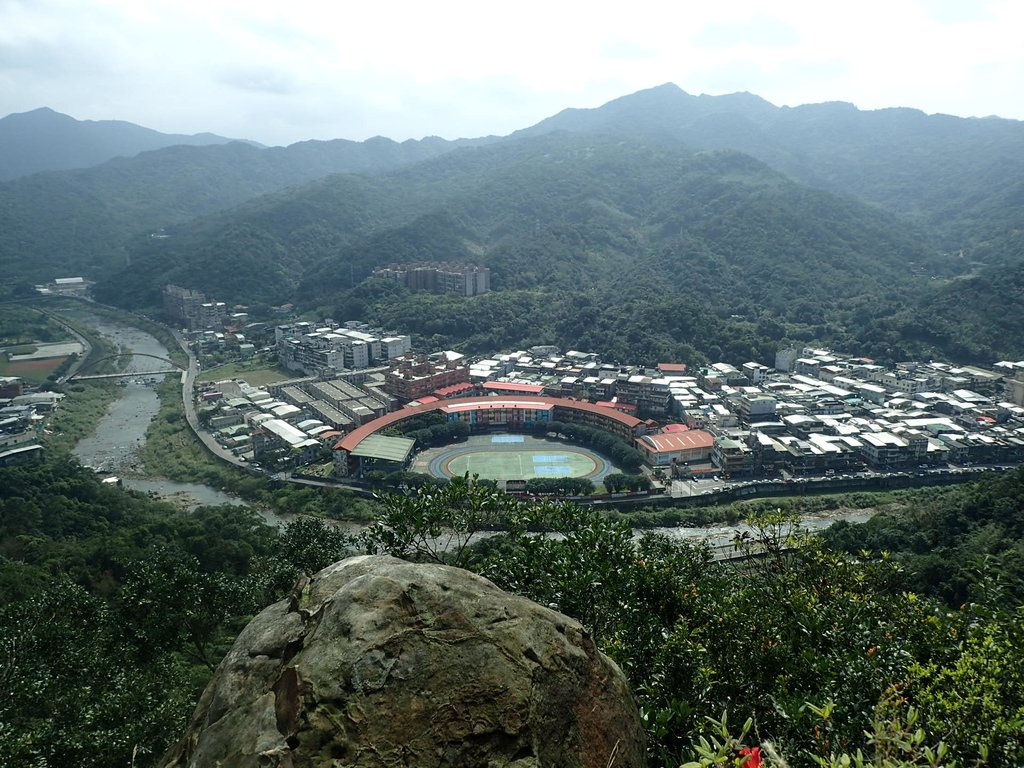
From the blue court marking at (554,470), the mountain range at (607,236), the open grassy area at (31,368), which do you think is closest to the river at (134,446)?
the open grassy area at (31,368)

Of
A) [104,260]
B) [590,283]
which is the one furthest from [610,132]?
[104,260]

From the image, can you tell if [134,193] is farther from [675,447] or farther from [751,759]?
[751,759]

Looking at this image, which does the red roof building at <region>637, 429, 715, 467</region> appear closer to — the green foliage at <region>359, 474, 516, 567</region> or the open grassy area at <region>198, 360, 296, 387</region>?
the green foliage at <region>359, 474, 516, 567</region>

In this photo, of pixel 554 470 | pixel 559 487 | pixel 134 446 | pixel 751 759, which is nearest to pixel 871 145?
pixel 554 470

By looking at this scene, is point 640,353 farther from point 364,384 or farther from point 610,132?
point 610,132

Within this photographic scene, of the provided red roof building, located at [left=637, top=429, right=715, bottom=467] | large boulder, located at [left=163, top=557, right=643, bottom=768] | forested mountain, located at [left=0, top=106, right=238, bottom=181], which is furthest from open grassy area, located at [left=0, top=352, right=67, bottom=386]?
forested mountain, located at [left=0, top=106, right=238, bottom=181]

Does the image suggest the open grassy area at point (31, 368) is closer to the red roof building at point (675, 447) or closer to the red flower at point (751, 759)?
the red roof building at point (675, 447)
